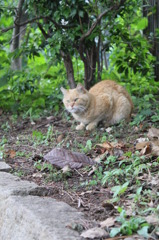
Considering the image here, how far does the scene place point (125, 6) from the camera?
222 inches

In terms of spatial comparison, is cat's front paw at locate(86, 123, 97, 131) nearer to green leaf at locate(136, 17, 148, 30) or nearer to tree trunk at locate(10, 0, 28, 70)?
tree trunk at locate(10, 0, 28, 70)

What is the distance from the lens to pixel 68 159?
3541 mm

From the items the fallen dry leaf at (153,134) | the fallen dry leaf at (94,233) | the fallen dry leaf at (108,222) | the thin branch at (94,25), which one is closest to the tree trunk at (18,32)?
the thin branch at (94,25)

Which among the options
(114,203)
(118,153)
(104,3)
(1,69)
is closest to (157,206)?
(114,203)

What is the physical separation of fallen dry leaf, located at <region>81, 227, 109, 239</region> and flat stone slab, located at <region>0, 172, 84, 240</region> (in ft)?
0.14

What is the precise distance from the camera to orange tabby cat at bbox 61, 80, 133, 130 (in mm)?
5375

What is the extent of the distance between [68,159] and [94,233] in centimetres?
155

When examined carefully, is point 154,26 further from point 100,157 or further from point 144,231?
point 144,231

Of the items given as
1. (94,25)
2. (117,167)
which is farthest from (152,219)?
(94,25)

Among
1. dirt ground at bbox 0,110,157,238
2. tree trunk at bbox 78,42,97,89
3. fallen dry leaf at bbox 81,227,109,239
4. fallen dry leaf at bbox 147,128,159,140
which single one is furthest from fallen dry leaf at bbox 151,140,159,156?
tree trunk at bbox 78,42,97,89

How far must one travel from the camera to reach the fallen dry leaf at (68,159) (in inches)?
137

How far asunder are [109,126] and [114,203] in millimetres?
2827

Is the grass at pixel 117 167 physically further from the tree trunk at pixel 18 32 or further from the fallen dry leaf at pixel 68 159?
the tree trunk at pixel 18 32

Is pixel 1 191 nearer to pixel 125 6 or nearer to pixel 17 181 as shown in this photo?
pixel 17 181
